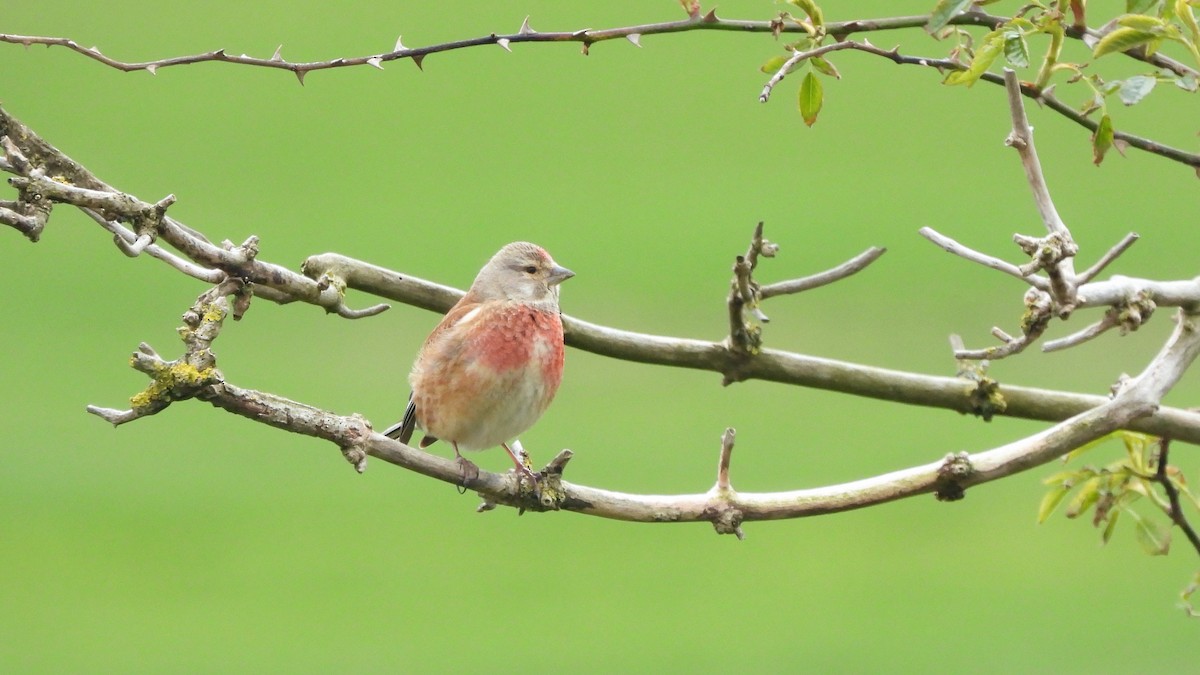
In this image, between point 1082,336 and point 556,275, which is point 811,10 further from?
point 556,275

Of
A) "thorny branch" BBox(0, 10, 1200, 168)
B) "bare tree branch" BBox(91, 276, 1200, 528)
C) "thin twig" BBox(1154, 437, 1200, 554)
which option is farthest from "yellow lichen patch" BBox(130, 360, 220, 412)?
"thin twig" BBox(1154, 437, 1200, 554)

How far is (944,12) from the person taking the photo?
219 cm

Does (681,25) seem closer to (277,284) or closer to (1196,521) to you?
(277,284)

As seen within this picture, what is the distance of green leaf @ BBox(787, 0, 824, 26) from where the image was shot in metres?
2.37

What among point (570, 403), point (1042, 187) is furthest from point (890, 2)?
point (1042, 187)

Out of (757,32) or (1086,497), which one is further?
(1086,497)

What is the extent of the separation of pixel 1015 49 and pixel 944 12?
13 centimetres

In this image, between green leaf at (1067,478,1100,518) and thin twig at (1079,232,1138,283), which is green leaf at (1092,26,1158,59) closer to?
thin twig at (1079,232,1138,283)

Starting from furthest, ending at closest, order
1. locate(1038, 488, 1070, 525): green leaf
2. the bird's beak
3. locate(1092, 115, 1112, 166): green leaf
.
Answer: the bird's beak, locate(1038, 488, 1070, 525): green leaf, locate(1092, 115, 1112, 166): green leaf

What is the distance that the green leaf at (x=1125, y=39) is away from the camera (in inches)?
82.7

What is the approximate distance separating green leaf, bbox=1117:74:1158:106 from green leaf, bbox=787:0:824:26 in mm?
505

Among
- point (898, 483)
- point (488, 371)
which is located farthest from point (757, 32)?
point (488, 371)

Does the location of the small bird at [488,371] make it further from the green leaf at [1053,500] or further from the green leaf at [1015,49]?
the green leaf at [1015,49]

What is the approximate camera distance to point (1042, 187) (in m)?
2.41
